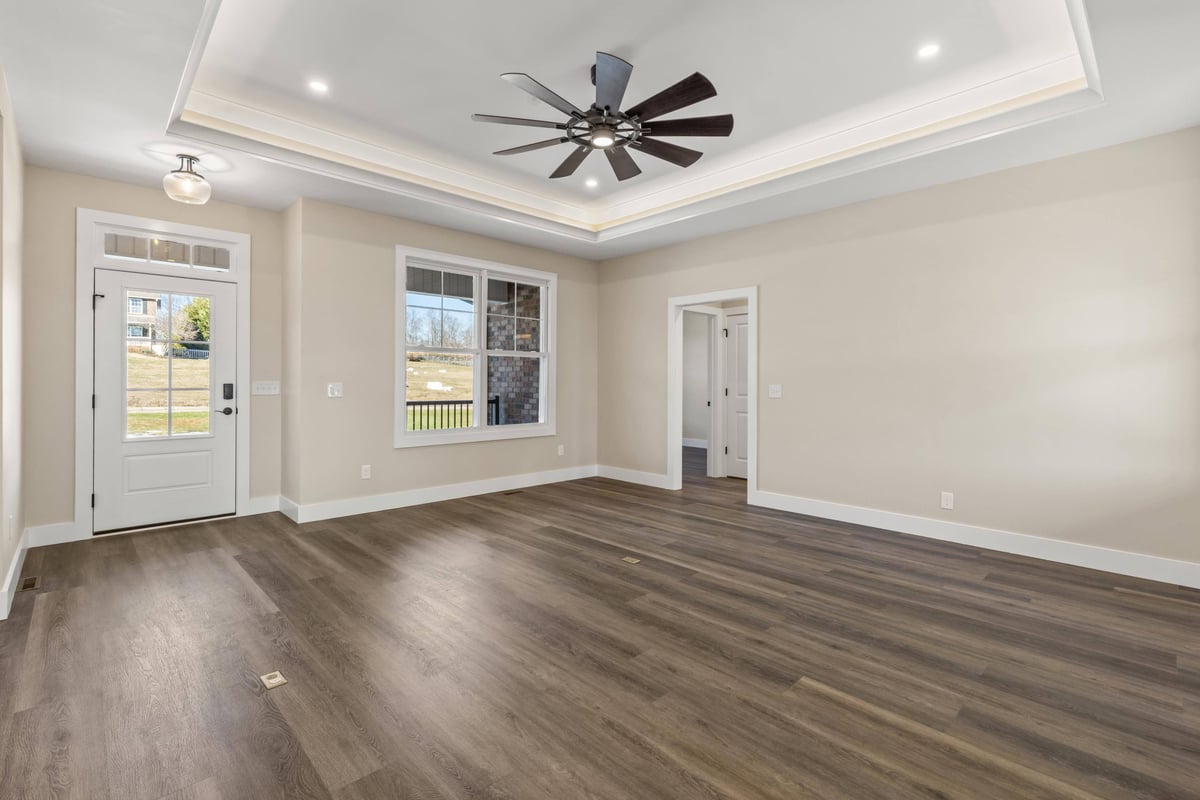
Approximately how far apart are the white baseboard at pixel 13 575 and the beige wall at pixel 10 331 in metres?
0.03

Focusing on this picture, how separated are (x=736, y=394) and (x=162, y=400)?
241 inches

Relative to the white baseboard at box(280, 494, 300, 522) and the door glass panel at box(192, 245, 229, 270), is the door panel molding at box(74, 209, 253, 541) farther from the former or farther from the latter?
the white baseboard at box(280, 494, 300, 522)

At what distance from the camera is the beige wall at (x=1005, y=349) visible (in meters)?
3.55

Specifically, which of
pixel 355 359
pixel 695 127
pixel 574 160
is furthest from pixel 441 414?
pixel 695 127

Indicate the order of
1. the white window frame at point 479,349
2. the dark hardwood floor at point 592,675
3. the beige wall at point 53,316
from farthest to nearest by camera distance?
the white window frame at point 479,349, the beige wall at point 53,316, the dark hardwood floor at point 592,675

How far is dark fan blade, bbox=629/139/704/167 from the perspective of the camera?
3.60 metres

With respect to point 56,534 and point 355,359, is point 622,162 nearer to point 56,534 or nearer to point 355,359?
point 355,359

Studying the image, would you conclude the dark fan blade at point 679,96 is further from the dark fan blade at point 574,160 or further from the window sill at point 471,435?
the window sill at point 471,435

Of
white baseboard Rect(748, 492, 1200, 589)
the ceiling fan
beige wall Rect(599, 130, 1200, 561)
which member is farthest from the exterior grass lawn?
white baseboard Rect(748, 492, 1200, 589)

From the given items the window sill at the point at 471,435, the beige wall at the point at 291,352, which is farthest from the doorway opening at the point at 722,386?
the beige wall at the point at 291,352

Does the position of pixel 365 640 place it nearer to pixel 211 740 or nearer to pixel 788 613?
pixel 211 740

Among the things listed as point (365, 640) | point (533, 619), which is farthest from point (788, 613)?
point (365, 640)

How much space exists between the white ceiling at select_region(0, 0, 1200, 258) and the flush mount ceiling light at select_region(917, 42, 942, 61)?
2.5 inches

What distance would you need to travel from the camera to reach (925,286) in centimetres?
449
